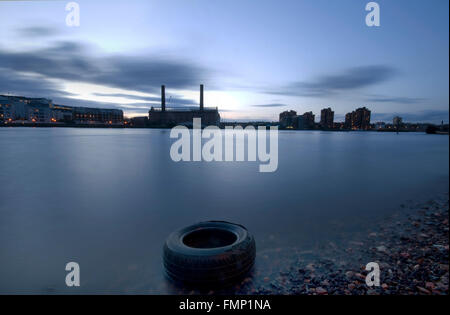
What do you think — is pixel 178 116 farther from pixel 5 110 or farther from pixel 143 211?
pixel 143 211

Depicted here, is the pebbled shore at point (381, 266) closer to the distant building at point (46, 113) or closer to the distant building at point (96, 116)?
the distant building at point (46, 113)

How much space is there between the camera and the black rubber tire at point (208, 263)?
4.08m

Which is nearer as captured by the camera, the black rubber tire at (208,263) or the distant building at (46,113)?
the black rubber tire at (208,263)

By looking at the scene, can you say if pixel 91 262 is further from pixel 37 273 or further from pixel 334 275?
pixel 334 275

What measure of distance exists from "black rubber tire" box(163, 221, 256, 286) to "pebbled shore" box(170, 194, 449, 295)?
18cm

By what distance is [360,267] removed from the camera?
469cm

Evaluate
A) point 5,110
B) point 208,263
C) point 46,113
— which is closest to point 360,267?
point 208,263

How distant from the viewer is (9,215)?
8.01 m

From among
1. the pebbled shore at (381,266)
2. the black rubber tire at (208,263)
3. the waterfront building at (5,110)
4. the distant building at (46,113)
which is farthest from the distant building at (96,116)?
the pebbled shore at (381,266)

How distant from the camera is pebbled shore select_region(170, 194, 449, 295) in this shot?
407cm

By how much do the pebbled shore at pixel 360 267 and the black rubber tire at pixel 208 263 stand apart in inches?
6.9

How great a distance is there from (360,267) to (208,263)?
318 centimetres
